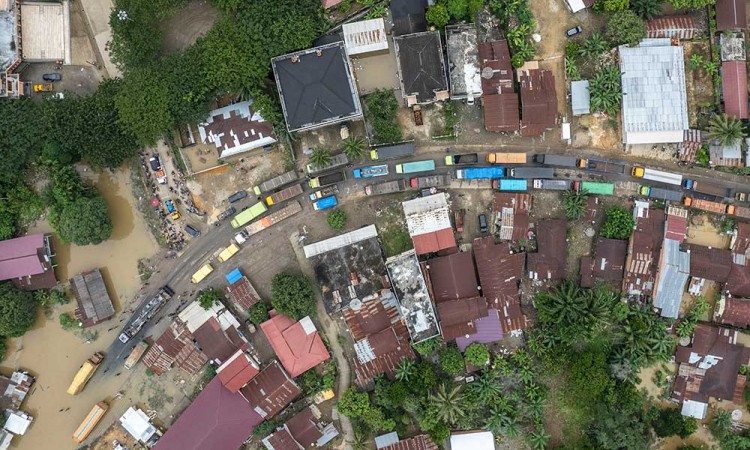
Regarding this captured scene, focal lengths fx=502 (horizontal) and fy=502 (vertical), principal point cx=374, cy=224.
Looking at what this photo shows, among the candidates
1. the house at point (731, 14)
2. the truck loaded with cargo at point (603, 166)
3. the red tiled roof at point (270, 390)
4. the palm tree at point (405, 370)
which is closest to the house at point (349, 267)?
the palm tree at point (405, 370)

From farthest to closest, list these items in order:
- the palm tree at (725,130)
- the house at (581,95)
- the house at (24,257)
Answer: the house at (24,257) → the house at (581,95) → the palm tree at (725,130)

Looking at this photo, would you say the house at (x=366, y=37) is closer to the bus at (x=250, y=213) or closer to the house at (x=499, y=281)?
the bus at (x=250, y=213)

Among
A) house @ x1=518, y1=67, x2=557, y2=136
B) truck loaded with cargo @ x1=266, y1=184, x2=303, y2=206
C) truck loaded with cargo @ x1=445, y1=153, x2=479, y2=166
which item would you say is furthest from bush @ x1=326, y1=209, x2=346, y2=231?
house @ x1=518, y1=67, x2=557, y2=136

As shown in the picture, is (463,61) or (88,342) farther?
(88,342)

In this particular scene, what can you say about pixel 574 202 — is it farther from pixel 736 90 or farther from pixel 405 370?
pixel 405 370

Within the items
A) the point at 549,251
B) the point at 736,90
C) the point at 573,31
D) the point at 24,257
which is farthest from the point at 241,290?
the point at 736,90

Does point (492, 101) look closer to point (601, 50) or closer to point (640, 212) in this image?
point (601, 50)

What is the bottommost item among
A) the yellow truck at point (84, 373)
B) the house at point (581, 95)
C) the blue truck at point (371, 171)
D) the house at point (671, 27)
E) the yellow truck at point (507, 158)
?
the yellow truck at point (84, 373)
